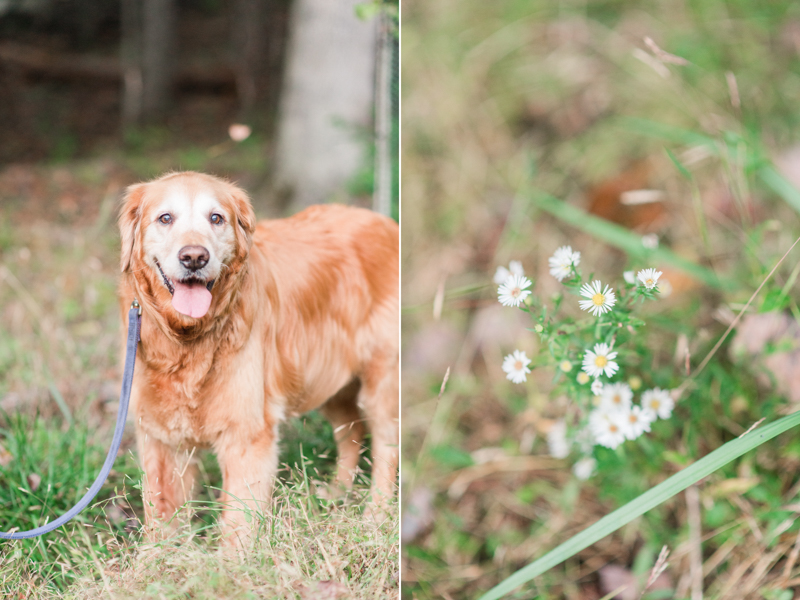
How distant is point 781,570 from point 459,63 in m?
3.91

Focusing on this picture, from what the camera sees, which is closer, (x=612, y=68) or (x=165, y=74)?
(x=612, y=68)

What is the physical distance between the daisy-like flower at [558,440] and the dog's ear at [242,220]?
1457 mm

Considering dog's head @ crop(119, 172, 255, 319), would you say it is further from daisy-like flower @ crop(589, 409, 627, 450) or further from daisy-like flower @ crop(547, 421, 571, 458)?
daisy-like flower @ crop(547, 421, 571, 458)

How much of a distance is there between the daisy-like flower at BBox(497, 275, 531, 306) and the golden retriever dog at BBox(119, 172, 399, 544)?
0.79 metres

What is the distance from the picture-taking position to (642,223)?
158 inches

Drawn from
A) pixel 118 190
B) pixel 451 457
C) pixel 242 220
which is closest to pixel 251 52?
pixel 118 190

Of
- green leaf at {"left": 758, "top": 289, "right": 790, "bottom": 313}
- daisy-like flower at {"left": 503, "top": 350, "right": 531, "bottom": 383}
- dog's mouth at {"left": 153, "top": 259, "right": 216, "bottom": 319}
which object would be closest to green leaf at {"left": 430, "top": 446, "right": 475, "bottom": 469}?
daisy-like flower at {"left": 503, "top": 350, "right": 531, "bottom": 383}

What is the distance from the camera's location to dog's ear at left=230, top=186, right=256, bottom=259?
81.4 inches

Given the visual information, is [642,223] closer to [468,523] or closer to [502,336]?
[502,336]

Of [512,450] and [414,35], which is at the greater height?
[414,35]

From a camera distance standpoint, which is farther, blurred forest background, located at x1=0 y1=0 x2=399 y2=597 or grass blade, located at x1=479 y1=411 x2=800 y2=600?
blurred forest background, located at x1=0 y1=0 x2=399 y2=597

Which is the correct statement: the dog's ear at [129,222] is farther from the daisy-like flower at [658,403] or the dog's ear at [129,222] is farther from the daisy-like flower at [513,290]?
the daisy-like flower at [658,403]

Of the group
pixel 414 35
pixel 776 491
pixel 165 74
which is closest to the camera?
pixel 776 491

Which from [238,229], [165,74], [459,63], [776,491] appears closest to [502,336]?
[776,491]
